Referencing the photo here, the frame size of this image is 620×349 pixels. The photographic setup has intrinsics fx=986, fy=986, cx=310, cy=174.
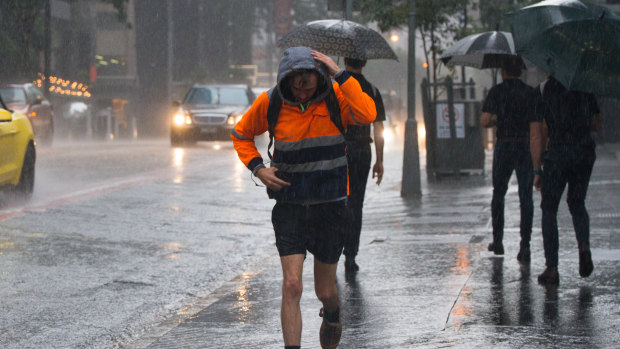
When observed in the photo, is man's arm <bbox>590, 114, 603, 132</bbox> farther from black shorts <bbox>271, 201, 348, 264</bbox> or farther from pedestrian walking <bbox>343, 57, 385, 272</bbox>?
black shorts <bbox>271, 201, 348, 264</bbox>

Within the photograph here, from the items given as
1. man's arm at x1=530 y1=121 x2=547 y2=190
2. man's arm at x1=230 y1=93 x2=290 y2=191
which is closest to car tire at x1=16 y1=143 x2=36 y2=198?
man's arm at x1=530 y1=121 x2=547 y2=190

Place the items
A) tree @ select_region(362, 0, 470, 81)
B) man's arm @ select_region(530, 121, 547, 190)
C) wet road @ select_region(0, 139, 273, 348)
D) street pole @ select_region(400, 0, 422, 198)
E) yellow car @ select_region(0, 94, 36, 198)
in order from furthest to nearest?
tree @ select_region(362, 0, 470, 81), street pole @ select_region(400, 0, 422, 198), yellow car @ select_region(0, 94, 36, 198), man's arm @ select_region(530, 121, 547, 190), wet road @ select_region(0, 139, 273, 348)

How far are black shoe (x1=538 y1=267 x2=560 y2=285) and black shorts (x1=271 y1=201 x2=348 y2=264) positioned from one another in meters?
2.69

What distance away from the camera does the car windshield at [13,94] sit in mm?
24500

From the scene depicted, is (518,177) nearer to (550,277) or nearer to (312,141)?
(550,277)

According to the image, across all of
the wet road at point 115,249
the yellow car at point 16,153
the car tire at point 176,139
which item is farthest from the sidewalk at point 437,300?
the car tire at point 176,139

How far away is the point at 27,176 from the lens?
13.2m

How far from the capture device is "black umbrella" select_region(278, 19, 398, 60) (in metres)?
7.54

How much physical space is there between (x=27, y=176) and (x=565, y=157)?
27.0 ft

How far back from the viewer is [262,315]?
255 inches

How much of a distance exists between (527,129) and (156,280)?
10.9 ft

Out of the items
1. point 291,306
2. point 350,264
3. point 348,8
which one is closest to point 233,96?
point 348,8

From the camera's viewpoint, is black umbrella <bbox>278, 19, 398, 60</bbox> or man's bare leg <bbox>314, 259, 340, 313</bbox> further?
black umbrella <bbox>278, 19, 398, 60</bbox>

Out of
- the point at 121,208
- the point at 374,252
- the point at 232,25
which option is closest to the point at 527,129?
the point at 374,252
